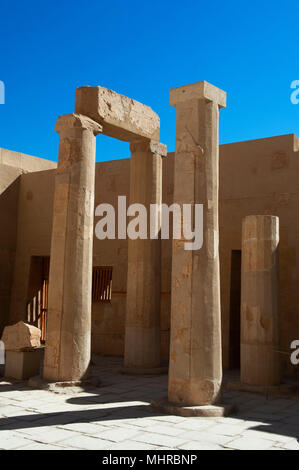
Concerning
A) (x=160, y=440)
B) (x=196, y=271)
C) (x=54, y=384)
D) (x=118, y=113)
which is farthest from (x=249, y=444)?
(x=118, y=113)

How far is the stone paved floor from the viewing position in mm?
5703

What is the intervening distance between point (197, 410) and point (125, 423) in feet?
3.34

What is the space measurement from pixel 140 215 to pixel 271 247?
333 cm

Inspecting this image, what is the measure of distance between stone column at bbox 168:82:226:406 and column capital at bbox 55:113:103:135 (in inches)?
93.6

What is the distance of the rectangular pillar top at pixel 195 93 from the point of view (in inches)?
299

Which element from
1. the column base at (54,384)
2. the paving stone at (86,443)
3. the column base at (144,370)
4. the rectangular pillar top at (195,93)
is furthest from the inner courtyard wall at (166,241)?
the paving stone at (86,443)

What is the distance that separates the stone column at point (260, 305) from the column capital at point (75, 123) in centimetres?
346

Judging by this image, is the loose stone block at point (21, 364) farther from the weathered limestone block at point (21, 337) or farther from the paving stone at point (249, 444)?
the paving stone at point (249, 444)

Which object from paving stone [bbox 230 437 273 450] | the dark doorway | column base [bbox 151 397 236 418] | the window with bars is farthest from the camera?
the window with bars

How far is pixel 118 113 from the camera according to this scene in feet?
34.8

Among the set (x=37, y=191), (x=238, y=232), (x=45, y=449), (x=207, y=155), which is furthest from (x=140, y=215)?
(x=45, y=449)

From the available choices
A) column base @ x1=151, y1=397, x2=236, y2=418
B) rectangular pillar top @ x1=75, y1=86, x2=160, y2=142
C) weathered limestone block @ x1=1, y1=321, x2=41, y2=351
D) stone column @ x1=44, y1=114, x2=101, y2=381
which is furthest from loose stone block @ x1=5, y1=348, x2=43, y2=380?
rectangular pillar top @ x1=75, y1=86, x2=160, y2=142

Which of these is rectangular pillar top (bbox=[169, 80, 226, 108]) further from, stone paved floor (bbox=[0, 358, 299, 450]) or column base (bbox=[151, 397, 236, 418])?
stone paved floor (bbox=[0, 358, 299, 450])
